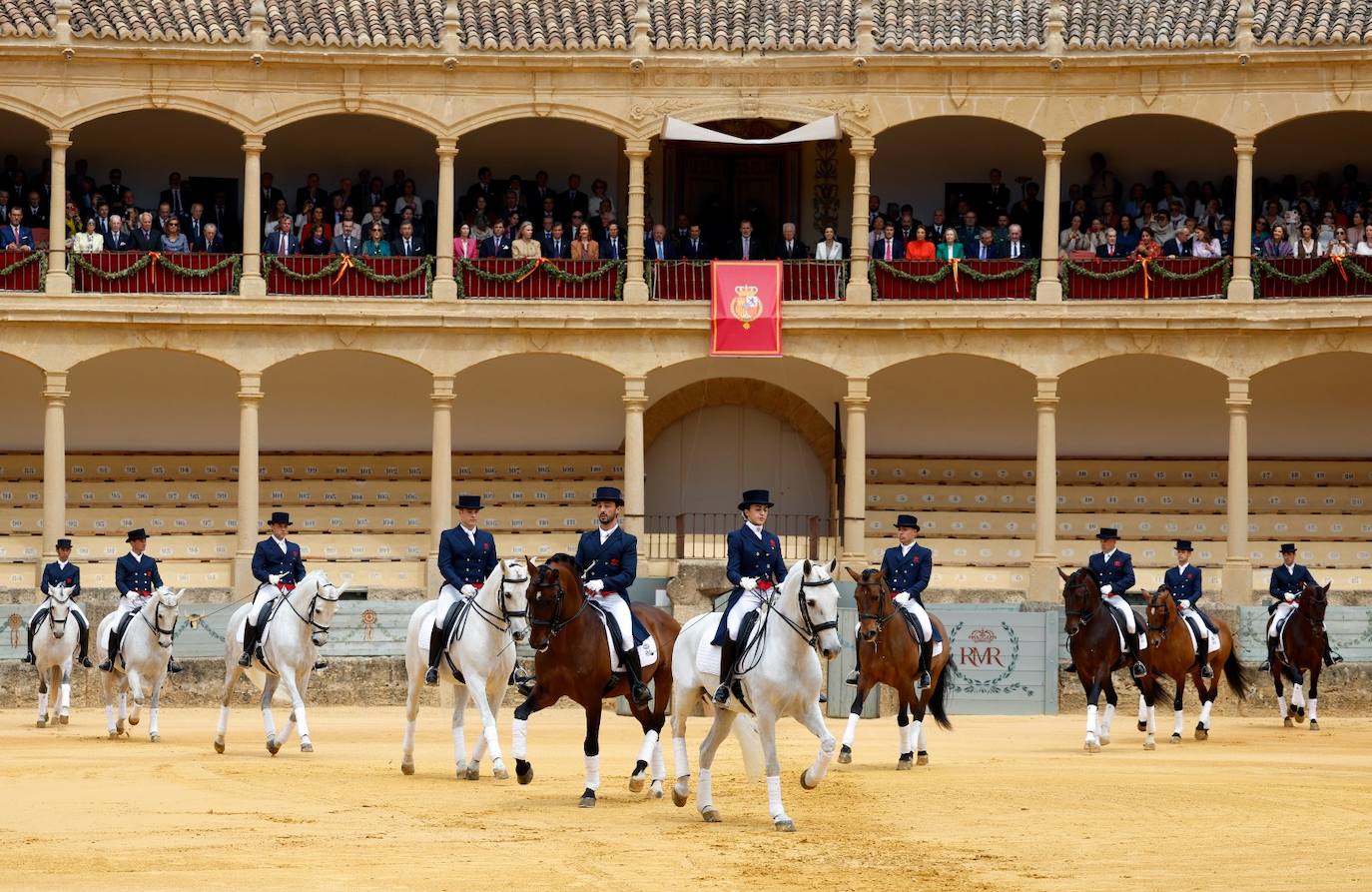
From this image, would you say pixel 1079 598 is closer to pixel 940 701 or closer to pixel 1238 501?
pixel 940 701

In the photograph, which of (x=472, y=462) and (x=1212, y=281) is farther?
(x=472, y=462)

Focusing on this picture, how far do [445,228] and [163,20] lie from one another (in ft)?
17.9

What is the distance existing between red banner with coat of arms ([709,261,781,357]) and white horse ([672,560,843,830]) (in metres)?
17.8

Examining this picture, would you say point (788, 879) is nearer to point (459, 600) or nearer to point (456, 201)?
point (459, 600)

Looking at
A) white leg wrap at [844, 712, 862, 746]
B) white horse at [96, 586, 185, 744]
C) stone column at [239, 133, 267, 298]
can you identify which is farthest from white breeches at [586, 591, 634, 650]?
stone column at [239, 133, 267, 298]

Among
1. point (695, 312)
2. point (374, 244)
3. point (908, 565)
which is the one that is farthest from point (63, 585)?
point (695, 312)

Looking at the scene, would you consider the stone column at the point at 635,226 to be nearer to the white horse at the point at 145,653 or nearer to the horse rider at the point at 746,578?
the white horse at the point at 145,653

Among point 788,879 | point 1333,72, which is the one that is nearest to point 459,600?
point 788,879

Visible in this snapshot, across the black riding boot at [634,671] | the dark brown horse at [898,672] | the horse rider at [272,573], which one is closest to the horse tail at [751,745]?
the black riding boot at [634,671]

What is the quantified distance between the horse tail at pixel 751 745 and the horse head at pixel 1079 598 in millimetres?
6822

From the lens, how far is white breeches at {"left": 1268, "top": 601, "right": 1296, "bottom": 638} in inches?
991

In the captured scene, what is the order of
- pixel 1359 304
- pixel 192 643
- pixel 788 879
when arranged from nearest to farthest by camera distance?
pixel 788 879 → pixel 192 643 → pixel 1359 304

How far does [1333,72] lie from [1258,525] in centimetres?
717

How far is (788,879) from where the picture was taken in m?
12.4
